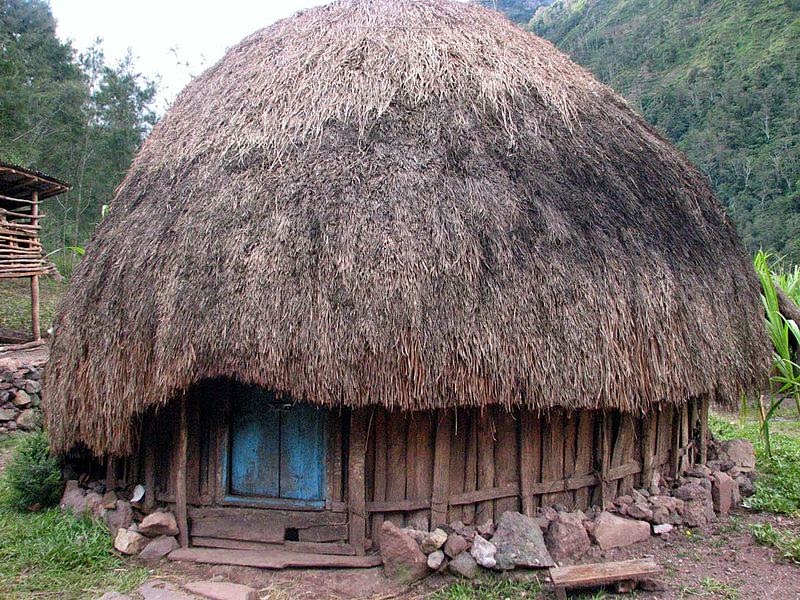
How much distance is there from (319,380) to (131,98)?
91.9 feet

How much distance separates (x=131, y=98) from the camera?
28344 mm

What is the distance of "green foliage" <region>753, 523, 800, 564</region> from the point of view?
16.4 feet

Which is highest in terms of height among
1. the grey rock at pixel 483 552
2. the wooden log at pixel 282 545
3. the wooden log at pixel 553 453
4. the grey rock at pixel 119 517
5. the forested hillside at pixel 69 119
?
the forested hillside at pixel 69 119

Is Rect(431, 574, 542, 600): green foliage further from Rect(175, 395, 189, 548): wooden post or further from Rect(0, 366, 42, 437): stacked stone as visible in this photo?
Rect(0, 366, 42, 437): stacked stone

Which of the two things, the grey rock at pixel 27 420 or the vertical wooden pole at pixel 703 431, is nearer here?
the vertical wooden pole at pixel 703 431

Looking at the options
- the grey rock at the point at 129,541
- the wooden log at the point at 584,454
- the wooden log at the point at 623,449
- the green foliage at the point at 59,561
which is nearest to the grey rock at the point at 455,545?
the wooden log at the point at 584,454

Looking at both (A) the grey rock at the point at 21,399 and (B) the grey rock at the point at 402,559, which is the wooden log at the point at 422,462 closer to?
(B) the grey rock at the point at 402,559

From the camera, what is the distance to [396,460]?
520 centimetres

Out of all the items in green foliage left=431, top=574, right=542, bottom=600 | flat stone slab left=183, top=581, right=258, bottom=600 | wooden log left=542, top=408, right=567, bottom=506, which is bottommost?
green foliage left=431, top=574, right=542, bottom=600

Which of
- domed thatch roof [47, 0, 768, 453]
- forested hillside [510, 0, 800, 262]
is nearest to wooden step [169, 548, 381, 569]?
domed thatch roof [47, 0, 768, 453]

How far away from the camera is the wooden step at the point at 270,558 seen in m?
4.95

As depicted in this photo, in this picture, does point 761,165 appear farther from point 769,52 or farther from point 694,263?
point 694,263

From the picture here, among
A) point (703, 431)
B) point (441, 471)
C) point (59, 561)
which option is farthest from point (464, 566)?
point (703, 431)

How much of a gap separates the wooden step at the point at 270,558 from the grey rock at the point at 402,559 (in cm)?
19
